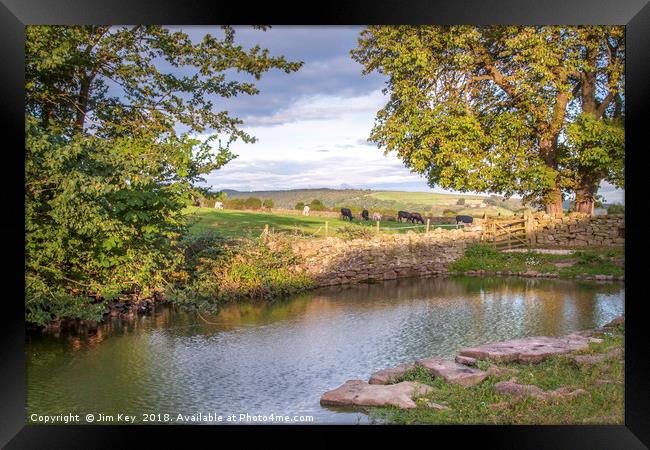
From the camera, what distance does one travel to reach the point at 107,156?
6.84m

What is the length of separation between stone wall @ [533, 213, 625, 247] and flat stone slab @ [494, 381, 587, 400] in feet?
22.8

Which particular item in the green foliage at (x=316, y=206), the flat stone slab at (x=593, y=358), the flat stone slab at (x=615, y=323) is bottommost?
the flat stone slab at (x=593, y=358)

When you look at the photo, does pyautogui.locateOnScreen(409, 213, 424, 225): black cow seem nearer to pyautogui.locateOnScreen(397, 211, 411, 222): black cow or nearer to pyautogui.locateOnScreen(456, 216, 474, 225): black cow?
pyautogui.locateOnScreen(397, 211, 411, 222): black cow

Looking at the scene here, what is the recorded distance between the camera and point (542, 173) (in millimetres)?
9844

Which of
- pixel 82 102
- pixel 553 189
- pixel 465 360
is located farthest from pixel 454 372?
pixel 553 189

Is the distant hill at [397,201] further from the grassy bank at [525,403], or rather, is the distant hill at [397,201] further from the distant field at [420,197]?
the grassy bank at [525,403]

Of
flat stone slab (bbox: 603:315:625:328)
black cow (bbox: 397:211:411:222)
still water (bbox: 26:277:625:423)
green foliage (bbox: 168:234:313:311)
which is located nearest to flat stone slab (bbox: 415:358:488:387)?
still water (bbox: 26:277:625:423)

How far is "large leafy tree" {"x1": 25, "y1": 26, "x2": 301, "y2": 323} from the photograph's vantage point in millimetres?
6332

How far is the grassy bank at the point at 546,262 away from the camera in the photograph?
1225 centimetres

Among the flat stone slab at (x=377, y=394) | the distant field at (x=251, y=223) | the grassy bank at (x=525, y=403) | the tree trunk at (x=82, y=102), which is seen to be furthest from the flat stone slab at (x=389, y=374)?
the distant field at (x=251, y=223)

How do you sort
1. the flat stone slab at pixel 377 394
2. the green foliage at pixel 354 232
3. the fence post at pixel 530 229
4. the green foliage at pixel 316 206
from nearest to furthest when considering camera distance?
1. the flat stone slab at pixel 377 394
2. the green foliage at pixel 316 206
3. the green foliage at pixel 354 232
4. the fence post at pixel 530 229

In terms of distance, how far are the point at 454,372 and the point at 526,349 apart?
117 centimetres

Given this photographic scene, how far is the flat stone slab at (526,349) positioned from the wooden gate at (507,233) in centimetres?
666

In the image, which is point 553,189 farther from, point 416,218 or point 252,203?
point 252,203
